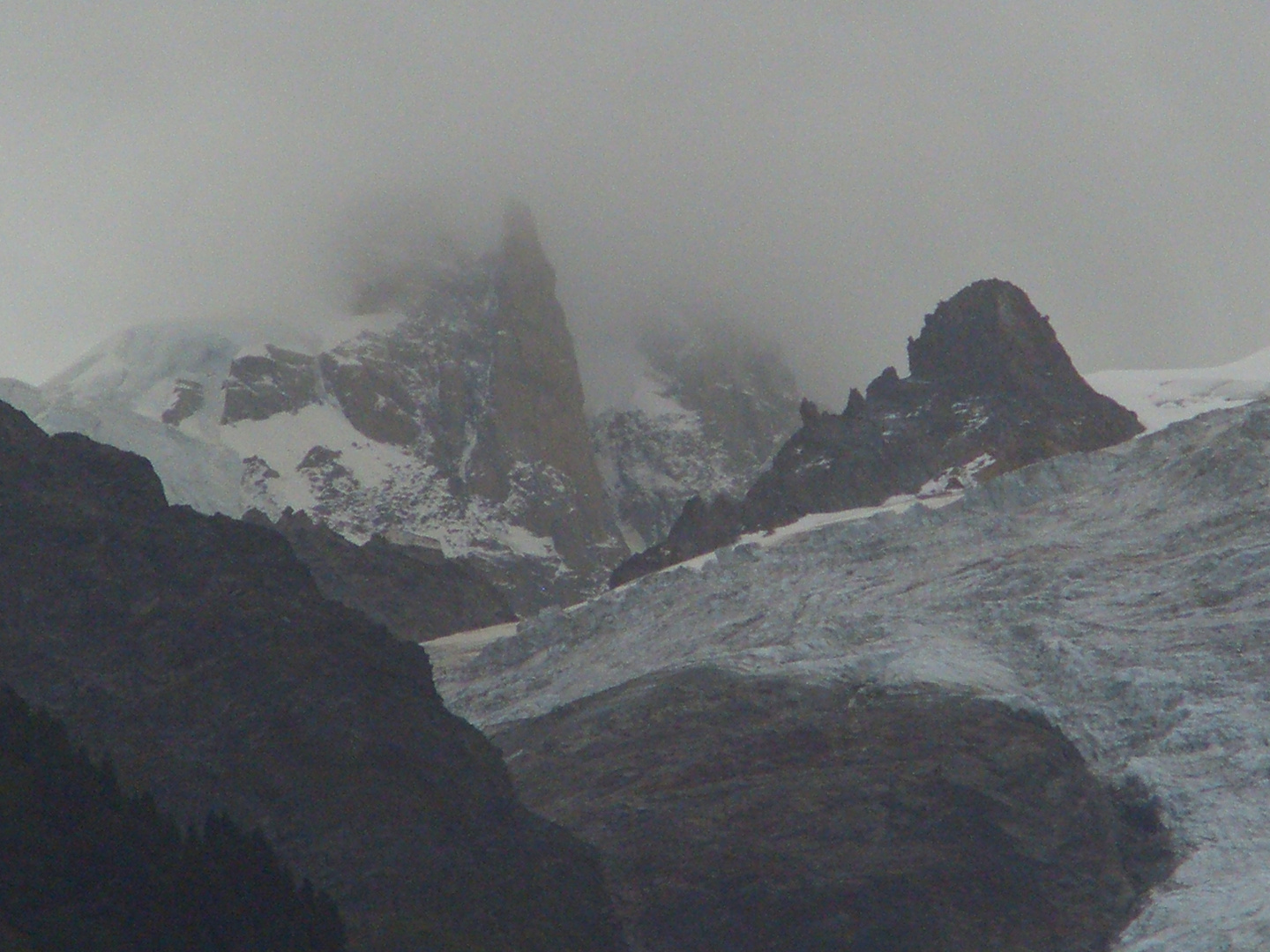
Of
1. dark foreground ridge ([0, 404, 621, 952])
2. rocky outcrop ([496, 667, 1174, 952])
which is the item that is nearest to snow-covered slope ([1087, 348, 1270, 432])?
rocky outcrop ([496, 667, 1174, 952])

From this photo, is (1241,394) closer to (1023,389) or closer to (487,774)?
(1023,389)

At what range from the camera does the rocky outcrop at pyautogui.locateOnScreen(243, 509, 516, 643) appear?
15825 centimetres

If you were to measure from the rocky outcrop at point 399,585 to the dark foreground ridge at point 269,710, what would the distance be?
7047 cm

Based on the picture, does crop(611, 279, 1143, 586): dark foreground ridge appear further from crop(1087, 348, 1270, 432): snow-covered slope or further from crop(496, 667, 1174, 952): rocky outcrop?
crop(496, 667, 1174, 952): rocky outcrop

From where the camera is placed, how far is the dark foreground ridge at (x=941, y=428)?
16062 centimetres

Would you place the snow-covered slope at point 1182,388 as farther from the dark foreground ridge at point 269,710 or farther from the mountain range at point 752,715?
the dark foreground ridge at point 269,710

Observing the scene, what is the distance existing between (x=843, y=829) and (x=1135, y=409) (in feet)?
327

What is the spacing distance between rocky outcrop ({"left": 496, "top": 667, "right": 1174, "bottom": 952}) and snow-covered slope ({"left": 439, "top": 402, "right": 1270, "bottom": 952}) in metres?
1.87

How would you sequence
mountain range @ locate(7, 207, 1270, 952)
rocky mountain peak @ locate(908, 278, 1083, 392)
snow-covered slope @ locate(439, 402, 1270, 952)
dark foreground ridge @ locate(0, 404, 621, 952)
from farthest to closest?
rocky mountain peak @ locate(908, 278, 1083, 392), snow-covered slope @ locate(439, 402, 1270, 952), mountain range @ locate(7, 207, 1270, 952), dark foreground ridge @ locate(0, 404, 621, 952)

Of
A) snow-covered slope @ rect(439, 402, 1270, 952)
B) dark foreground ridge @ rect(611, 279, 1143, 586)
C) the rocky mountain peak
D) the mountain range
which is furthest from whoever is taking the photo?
the rocky mountain peak

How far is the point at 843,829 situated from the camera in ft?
279

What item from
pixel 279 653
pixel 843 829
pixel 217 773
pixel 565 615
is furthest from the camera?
pixel 565 615

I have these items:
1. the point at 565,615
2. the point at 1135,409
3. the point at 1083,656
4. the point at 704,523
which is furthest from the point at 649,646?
the point at 1135,409

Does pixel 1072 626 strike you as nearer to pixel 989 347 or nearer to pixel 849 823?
pixel 849 823
